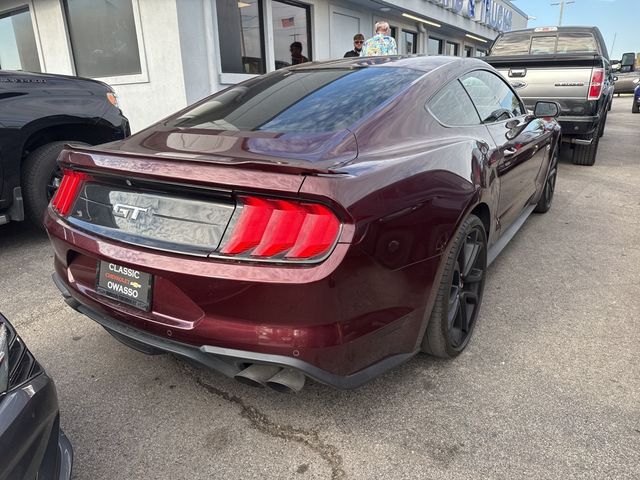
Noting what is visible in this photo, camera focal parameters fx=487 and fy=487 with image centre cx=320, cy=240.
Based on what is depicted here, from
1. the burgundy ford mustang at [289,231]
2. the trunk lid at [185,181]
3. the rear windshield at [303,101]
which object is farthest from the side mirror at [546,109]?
the trunk lid at [185,181]

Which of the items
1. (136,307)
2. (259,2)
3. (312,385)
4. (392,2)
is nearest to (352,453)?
(312,385)

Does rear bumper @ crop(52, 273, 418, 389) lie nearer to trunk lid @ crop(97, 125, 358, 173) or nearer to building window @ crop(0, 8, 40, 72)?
Result: trunk lid @ crop(97, 125, 358, 173)

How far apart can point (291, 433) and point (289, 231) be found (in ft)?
3.06

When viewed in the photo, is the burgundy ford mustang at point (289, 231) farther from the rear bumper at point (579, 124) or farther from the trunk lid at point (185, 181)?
the rear bumper at point (579, 124)

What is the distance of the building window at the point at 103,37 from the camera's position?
26.9 feet

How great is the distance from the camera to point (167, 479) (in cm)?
183

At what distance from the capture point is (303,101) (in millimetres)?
2455

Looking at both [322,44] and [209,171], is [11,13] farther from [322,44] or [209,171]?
[209,171]

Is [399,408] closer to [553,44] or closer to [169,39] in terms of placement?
[169,39]

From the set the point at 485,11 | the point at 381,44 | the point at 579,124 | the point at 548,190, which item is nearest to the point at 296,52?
the point at 381,44

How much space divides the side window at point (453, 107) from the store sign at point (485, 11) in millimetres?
12292

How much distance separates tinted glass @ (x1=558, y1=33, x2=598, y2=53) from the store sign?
242 inches

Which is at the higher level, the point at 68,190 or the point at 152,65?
the point at 152,65

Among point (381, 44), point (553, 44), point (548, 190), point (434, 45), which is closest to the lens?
point (548, 190)
